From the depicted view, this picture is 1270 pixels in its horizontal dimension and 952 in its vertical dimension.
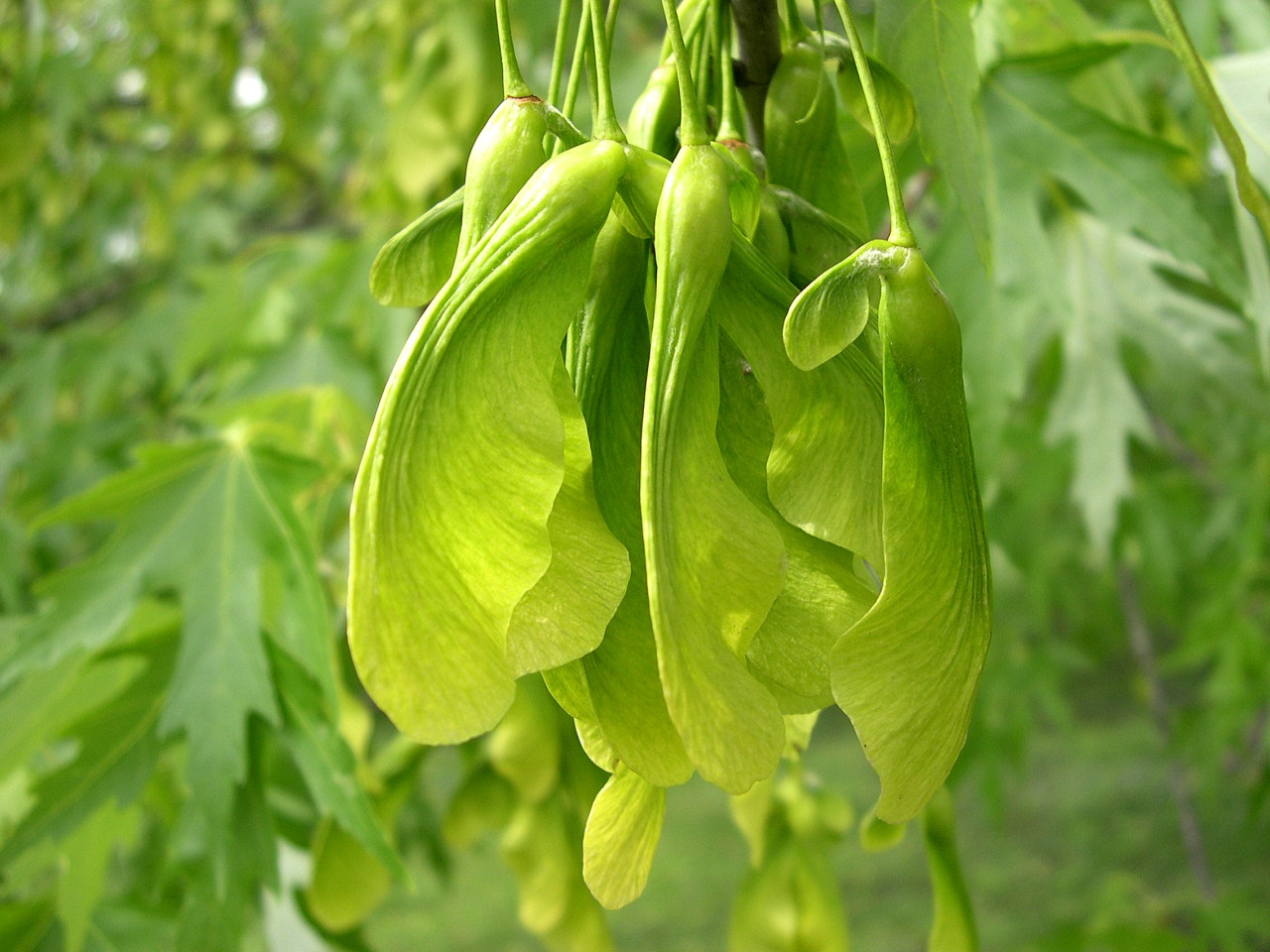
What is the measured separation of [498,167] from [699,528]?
13 cm

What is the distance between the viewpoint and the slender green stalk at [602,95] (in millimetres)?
351

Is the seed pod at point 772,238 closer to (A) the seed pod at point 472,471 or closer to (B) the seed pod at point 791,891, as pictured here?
(A) the seed pod at point 472,471

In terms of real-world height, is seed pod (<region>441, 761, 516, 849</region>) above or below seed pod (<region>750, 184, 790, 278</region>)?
below

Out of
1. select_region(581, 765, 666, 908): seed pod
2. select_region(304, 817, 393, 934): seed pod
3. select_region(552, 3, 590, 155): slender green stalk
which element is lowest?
select_region(304, 817, 393, 934): seed pod

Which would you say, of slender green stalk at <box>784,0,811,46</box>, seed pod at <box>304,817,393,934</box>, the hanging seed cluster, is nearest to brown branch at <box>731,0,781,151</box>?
slender green stalk at <box>784,0,811,46</box>

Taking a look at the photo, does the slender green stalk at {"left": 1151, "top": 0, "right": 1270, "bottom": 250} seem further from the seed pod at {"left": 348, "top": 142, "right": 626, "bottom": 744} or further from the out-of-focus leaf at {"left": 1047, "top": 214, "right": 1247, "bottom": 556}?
the out-of-focus leaf at {"left": 1047, "top": 214, "right": 1247, "bottom": 556}

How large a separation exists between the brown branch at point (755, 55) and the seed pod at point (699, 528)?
17 cm

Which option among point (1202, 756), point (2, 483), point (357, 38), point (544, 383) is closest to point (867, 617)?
point (544, 383)

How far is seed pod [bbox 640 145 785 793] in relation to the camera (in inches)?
11.9

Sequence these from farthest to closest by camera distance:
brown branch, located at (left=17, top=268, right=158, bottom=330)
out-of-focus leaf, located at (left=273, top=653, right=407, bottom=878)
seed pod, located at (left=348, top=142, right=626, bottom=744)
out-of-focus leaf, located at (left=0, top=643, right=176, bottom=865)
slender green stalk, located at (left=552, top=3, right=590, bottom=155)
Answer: brown branch, located at (left=17, top=268, right=158, bottom=330)
out-of-focus leaf, located at (left=0, top=643, right=176, bottom=865)
out-of-focus leaf, located at (left=273, top=653, right=407, bottom=878)
slender green stalk, located at (left=552, top=3, right=590, bottom=155)
seed pod, located at (left=348, top=142, right=626, bottom=744)

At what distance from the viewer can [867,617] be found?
32cm

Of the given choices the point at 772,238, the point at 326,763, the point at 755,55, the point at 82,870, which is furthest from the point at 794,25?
the point at 82,870

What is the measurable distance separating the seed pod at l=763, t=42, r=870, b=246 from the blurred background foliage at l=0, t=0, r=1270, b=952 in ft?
0.19

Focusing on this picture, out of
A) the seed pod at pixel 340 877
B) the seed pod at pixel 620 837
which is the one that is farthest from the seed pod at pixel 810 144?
the seed pod at pixel 340 877
